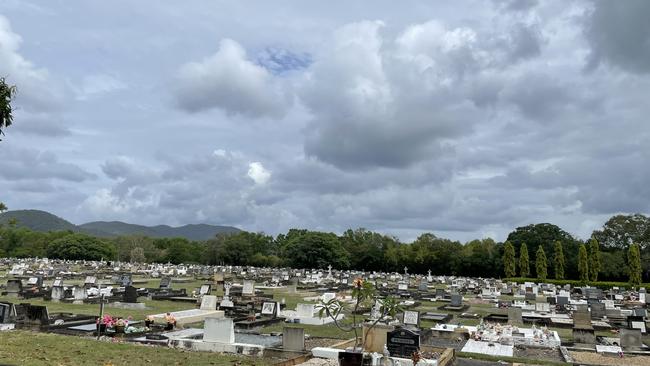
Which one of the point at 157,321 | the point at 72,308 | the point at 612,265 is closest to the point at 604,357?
the point at 157,321

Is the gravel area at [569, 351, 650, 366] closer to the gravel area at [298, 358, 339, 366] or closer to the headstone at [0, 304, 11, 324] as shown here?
the gravel area at [298, 358, 339, 366]

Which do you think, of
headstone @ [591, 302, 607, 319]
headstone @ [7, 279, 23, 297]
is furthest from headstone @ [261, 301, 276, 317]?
headstone @ [591, 302, 607, 319]

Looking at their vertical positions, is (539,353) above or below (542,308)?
below

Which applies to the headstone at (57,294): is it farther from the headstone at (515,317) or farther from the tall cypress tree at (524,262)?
the tall cypress tree at (524,262)

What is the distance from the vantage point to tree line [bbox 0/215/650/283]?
70.2 meters

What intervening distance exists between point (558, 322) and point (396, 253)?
64192 mm

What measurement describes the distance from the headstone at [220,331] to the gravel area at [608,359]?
30.6 feet

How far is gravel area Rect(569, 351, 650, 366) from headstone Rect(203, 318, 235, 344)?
9.34 meters

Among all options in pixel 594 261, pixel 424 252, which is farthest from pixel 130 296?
pixel 424 252

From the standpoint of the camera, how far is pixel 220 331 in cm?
1448

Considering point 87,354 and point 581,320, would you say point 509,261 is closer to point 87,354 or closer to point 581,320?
point 581,320

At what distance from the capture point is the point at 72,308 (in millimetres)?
23391

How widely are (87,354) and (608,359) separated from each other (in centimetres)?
1365

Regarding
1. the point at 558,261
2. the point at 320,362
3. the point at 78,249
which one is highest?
the point at 558,261
